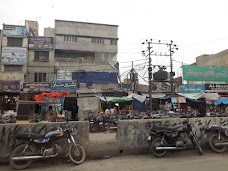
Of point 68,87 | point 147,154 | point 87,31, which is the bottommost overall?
point 147,154

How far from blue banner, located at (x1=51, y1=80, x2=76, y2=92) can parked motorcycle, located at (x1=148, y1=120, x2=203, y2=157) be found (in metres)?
18.0

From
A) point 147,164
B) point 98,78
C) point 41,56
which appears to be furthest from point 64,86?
point 147,164

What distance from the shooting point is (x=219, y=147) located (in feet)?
23.5

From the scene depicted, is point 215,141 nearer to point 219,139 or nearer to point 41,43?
point 219,139

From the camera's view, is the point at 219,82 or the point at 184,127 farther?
the point at 219,82

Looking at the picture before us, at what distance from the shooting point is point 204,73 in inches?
1085

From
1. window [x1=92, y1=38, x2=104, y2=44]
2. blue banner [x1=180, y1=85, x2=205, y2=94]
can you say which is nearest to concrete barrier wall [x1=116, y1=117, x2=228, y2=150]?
blue banner [x1=180, y1=85, x2=205, y2=94]

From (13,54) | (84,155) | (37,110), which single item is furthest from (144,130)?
(13,54)

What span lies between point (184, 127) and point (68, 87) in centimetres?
1850

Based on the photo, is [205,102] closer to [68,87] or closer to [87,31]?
[68,87]

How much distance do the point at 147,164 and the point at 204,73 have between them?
943 inches

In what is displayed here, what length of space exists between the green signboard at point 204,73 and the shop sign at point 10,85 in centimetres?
1837

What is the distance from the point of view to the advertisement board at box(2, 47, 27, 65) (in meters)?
30.7

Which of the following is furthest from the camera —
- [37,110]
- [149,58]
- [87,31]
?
[87,31]
